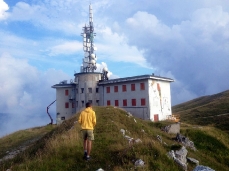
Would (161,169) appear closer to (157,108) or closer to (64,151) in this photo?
(64,151)

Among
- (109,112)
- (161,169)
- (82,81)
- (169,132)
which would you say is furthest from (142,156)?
(82,81)

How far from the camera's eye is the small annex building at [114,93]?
3712 cm

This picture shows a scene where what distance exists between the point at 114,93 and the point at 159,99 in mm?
7142

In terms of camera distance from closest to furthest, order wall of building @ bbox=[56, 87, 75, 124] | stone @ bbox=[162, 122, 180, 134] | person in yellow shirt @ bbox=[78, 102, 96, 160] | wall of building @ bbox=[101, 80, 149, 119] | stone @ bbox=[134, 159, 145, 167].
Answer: stone @ bbox=[134, 159, 145, 167] → person in yellow shirt @ bbox=[78, 102, 96, 160] → stone @ bbox=[162, 122, 180, 134] → wall of building @ bbox=[101, 80, 149, 119] → wall of building @ bbox=[56, 87, 75, 124]

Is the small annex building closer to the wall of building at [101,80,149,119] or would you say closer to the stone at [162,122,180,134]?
the wall of building at [101,80,149,119]

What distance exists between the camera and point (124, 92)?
39250mm

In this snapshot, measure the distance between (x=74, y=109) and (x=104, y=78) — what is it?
7.63 m

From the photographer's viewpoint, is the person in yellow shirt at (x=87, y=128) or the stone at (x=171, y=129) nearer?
the person in yellow shirt at (x=87, y=128)

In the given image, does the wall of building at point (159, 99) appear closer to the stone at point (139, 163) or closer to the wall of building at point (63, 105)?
the wall of building at point (63, 105)

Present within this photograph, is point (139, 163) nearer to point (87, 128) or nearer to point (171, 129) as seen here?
point (87, 128)

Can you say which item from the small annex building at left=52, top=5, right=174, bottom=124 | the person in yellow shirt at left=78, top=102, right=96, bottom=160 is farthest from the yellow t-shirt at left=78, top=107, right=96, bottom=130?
the small annex building at left=52, top=5, right=174, bottom=124

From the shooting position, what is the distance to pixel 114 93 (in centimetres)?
4050

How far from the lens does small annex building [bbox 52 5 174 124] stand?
37125 millimetres

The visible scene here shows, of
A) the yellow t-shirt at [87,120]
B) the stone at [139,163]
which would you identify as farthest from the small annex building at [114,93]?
the stone at [139,163]
